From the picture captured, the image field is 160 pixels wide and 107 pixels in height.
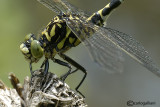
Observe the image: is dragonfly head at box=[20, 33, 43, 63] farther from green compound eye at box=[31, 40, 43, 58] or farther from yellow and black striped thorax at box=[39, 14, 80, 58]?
yellow and black striped thorax at box=[39, 14, 80, 58]

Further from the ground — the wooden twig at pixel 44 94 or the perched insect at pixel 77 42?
the perched insect at pixel 77 42

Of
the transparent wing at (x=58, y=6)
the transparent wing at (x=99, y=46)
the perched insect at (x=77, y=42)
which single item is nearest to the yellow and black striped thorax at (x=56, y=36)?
the perched insect at (x=77, y=42)

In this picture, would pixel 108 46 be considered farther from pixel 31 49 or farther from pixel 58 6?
pixel 58 6

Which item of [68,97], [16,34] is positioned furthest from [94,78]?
[68,97]

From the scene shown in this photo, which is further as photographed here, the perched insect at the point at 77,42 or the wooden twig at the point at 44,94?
the perched insect at the point at 77,42

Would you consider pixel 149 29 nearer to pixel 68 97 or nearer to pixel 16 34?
pixel 16 34

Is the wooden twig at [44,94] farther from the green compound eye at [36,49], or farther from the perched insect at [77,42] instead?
the green compound eye at [36,49]
